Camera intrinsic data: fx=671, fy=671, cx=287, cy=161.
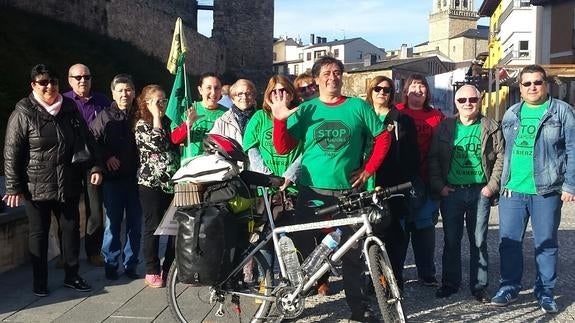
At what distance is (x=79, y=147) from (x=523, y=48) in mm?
30539

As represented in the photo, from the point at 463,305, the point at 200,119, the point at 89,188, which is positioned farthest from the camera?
the point at 89,188

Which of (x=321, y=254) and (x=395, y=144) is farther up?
(x=395, y=144)

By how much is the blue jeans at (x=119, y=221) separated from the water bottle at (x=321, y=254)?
7.38ft

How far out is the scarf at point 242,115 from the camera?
5434 mm

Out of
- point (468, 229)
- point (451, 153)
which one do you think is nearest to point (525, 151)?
point (451, 153)

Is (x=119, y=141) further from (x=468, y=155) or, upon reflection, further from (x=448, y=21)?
(x=448, y=21)

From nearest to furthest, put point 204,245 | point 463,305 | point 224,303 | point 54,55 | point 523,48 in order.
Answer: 1. point 204,245
2. point 224,303
3. point 463,305
4. point 54,55
5. point 523,48

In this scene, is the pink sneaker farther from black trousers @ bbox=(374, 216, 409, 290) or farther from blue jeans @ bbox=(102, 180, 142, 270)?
black trousers @ bbox=(374, 216, 409, 290)

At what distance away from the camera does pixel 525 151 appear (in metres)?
4.99

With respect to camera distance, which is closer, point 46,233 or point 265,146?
point 265,146

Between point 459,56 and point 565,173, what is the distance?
325 ft

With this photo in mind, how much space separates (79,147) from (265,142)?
1.52 meters

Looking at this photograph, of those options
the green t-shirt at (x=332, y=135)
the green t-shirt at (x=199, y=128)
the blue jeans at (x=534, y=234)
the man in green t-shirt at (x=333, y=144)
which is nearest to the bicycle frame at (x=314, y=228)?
the man in green t-shirt at (x=333, y=144)

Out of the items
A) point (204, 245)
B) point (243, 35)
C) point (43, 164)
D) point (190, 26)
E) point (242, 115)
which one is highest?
point (190, 26)
